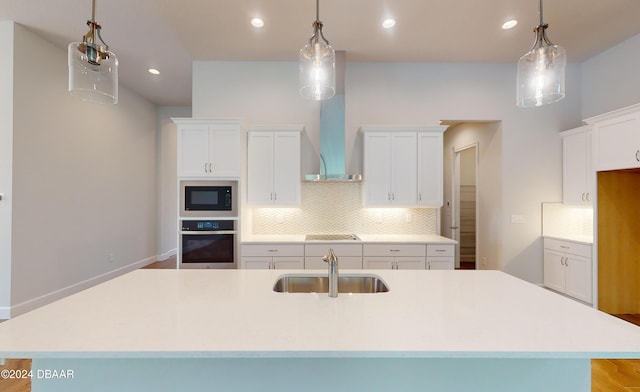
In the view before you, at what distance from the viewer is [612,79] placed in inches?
147

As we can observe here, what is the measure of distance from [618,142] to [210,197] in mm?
4583

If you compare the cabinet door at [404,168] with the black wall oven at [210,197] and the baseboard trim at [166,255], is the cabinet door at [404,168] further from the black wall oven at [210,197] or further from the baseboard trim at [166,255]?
the baseboard trim at [166,255]

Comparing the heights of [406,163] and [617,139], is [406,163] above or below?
below

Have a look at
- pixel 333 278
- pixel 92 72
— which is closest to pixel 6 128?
pixel 92 72

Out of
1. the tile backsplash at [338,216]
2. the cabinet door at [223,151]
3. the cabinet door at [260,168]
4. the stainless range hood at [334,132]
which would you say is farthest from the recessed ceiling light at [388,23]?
the cabinet door at [223,151]

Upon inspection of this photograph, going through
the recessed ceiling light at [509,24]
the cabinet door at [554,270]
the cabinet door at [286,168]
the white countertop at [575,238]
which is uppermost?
the recessed ceiling light at [509,24]

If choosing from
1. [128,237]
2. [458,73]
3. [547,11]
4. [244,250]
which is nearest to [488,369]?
[244,250]

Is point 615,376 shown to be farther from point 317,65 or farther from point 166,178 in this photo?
point 166,178

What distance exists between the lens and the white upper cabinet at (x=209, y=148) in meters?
3.36

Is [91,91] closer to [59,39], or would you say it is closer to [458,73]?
[59,39]

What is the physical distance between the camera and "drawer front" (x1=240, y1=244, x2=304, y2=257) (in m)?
3.35

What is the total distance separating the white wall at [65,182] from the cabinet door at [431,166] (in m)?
4.81

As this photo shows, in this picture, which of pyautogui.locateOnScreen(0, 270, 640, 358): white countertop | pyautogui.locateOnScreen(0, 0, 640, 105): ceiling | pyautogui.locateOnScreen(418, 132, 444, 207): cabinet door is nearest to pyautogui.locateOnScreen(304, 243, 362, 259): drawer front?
pyautogui.locateOnScreen(418, 132, 444, 207): cabinet door

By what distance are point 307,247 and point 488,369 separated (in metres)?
2.37
